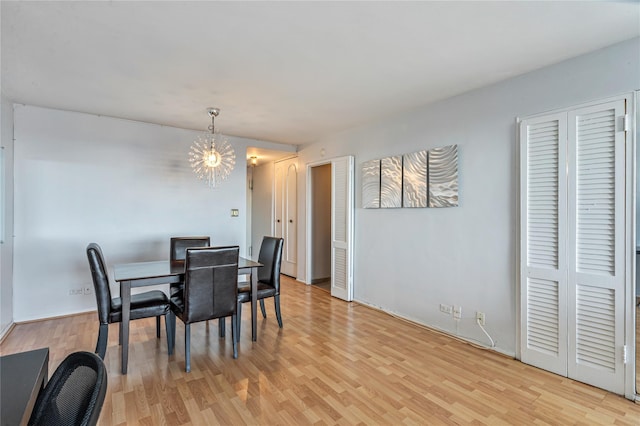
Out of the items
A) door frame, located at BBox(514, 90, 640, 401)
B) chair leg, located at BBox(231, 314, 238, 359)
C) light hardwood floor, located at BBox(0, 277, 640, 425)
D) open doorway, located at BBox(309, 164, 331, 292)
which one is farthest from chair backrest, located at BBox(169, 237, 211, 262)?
door frame, located at BBox(514, 90, 640, 401)

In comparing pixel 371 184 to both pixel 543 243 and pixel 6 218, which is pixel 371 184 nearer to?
pixel 543 243

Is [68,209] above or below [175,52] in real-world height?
below

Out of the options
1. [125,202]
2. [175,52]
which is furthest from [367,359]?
[125,202]

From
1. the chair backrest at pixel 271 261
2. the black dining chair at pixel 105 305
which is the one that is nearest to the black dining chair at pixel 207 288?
the black dining chair at pixel 105 305

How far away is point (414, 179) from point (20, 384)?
338 centimetres

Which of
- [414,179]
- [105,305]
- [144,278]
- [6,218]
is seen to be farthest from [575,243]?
[6,218]

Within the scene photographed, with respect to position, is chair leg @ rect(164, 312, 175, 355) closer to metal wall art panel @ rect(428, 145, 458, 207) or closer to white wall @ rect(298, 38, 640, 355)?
white wall @ rect(298, 38, 640, 355)

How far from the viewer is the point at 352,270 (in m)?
4.48

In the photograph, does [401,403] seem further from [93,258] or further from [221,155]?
[221,155]

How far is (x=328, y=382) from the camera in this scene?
2.33m

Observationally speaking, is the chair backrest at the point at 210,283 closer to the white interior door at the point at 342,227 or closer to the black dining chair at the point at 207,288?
the black dining chair at the point at 207,288

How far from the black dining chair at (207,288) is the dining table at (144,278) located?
0.87 ft

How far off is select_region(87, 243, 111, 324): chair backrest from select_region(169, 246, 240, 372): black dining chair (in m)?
0.49

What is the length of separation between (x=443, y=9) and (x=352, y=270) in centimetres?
331
